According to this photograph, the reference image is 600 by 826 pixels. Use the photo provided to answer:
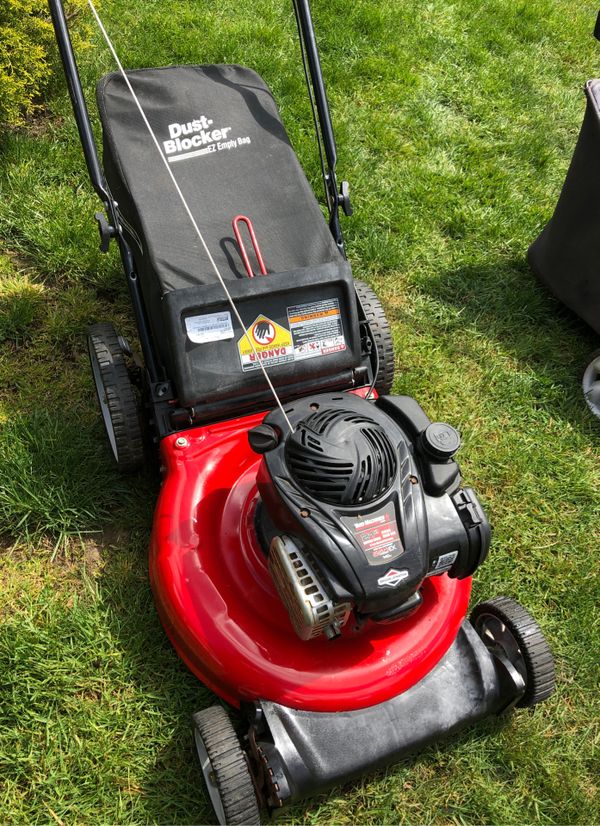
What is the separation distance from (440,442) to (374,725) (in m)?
0.72

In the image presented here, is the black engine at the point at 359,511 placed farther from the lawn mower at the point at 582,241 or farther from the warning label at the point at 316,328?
the lawn mower at the point at 582,241

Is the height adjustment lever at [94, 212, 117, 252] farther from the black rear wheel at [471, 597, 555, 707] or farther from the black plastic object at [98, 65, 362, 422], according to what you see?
the black rear wheel at [471, 597, 555, 707]

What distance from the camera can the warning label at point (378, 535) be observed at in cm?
178

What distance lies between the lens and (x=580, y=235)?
10.7 feet

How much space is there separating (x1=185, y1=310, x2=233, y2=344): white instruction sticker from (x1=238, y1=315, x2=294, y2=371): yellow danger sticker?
0.19ft

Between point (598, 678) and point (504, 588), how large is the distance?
38 centimetres

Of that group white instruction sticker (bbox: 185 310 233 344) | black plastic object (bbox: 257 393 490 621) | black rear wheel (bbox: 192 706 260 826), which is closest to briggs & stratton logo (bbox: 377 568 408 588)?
black plastic object (bbox: 257 393 490 621)

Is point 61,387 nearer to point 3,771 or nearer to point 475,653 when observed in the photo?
point 3,771

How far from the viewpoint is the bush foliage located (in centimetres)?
345

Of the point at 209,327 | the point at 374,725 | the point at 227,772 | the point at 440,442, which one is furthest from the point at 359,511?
the point at 209,327

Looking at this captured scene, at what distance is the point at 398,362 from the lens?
10.7 feet

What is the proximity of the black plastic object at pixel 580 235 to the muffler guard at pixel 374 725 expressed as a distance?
171 cm

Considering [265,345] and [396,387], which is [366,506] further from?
[396,387]

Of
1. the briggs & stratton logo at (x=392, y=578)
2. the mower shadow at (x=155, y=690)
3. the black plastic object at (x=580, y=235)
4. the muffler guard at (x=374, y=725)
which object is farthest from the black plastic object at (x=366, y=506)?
the black plastic object at (x=580, y=235)
